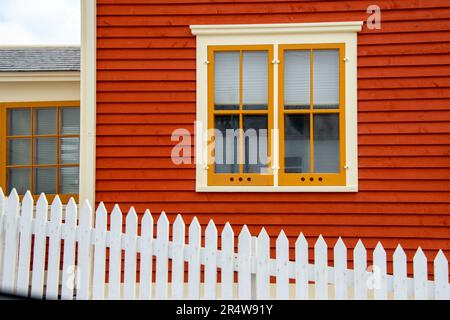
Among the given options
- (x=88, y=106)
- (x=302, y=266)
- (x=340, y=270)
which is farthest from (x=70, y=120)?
(x=340, y=270)

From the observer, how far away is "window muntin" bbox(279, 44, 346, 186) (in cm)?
584

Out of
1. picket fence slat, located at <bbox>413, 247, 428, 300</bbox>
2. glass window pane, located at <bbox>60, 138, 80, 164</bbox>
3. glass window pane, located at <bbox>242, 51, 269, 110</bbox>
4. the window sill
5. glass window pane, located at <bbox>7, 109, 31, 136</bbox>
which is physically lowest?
picket fence slat, located at <bbox>413, 247, 428, 300</bbox>

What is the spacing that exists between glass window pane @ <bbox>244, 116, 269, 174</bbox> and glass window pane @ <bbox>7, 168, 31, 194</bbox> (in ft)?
10.4

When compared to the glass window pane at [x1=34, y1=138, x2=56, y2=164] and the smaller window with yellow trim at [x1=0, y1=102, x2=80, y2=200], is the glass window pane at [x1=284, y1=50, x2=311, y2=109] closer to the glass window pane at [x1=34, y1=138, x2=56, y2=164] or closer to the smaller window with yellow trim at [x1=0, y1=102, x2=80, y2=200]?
the smaller window with yellow trim at [x1=0, y1=102, x2=80, y2=200]

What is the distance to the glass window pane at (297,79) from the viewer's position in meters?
5.90

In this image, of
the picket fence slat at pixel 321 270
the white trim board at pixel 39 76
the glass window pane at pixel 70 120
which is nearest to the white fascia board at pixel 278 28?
the white trim board at pixel 39 76

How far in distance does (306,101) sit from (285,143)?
0.52 metres

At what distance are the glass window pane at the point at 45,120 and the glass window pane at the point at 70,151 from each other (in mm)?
223

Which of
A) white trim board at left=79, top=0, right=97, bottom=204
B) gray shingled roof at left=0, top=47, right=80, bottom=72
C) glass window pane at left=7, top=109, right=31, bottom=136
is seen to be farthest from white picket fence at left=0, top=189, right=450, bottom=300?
gray shingled roof at left=0, top=47, right=80, bottom=72

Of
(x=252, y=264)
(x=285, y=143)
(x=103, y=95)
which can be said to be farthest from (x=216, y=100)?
(x=252, y=264)

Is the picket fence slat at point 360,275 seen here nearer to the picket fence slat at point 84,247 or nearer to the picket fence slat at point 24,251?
the picket fence slat at point 84,247

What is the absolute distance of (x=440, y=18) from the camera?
5824 millimetres

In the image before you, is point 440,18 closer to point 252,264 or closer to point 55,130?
point 252,264

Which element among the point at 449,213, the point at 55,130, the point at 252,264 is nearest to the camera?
the point at 252,264
